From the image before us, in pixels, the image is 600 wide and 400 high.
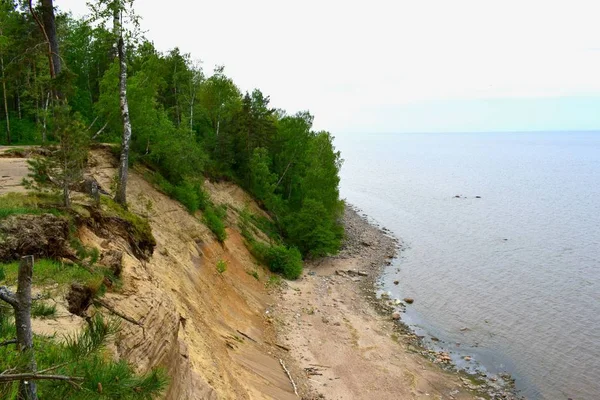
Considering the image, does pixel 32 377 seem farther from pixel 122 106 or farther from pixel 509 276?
pixel 509 276

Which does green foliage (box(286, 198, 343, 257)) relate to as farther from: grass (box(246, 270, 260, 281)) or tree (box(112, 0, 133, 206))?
tree (box(112, 0, 133, 206))

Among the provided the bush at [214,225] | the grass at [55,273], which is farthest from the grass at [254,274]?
the grass at [55,273]

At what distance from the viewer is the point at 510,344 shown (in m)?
30.2

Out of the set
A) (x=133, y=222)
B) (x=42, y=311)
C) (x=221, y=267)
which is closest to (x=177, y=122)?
(x=221, y=267)

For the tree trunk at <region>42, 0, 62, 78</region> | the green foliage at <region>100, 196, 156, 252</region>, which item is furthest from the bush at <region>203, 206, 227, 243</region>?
the tree trunk at <region>42, 0, 62, 78</region>

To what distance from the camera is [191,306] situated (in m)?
19.1

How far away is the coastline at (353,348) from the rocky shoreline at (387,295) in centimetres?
10

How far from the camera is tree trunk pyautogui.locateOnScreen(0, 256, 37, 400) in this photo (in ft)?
12.6

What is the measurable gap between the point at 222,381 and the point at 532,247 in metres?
50.0

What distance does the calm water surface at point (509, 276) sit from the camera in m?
28.2

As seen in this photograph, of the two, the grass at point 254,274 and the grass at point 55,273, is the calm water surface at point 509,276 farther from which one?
the grass at point 55,273

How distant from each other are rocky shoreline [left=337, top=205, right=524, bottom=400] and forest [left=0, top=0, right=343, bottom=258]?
4.76m

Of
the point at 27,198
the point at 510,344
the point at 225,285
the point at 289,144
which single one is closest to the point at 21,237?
the point at 27,198

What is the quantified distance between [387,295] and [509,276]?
1419 centimetres
